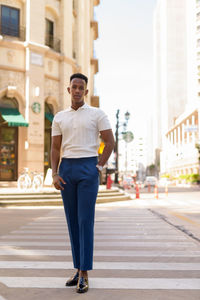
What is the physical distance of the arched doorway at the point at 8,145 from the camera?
2327 centimetres

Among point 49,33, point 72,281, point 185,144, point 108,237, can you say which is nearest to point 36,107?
point 49,33

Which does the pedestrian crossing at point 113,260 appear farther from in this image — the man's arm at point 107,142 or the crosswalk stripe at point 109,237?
the man's arm at point 107,142

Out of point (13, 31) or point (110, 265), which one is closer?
point (110, 265)

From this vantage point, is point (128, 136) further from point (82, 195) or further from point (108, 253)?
point (82, 195)

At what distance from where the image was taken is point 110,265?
15.8 feet

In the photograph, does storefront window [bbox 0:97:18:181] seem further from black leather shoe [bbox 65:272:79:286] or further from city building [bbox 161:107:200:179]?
city building [bbox 161:107:200:179]

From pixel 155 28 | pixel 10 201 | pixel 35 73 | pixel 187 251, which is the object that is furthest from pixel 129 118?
pixel 155 28

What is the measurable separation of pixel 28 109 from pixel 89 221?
789 inches

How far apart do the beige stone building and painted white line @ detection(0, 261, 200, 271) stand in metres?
17.5

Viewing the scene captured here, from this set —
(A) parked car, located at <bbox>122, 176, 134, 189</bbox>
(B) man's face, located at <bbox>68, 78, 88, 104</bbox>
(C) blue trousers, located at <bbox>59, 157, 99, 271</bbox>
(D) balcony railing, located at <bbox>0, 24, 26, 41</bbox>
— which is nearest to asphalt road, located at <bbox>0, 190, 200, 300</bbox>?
(C) blue trousers, located at <bbox>59, 157, 99, 271</bbox>

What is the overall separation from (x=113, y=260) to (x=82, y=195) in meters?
1.72

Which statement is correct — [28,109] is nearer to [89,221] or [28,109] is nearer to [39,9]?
[39,9]

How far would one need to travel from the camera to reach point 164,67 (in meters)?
136

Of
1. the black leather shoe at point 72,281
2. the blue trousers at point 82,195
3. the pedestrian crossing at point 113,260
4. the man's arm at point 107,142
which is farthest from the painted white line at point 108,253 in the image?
the man's arm at point 107,142
